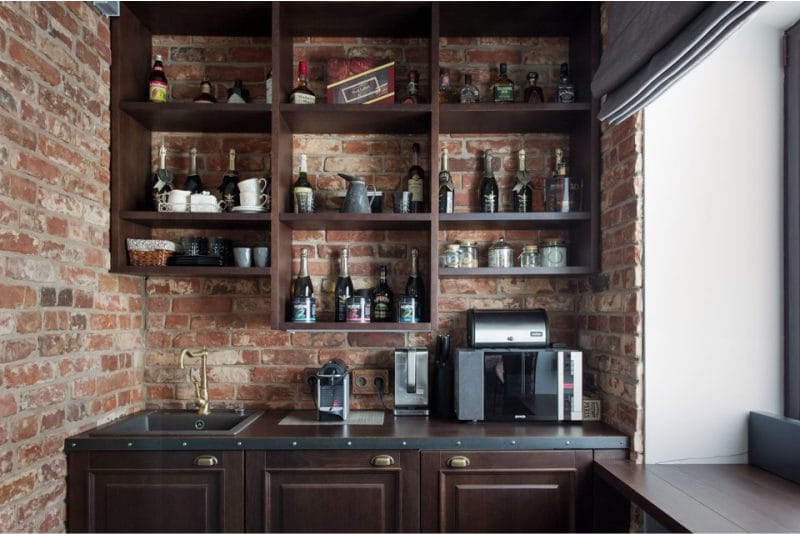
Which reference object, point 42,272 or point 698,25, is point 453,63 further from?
point 42,272

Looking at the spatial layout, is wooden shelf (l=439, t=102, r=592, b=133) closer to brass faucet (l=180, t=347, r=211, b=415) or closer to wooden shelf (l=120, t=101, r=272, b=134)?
wooden shelf (l=120, t=101, r=272, b=134)

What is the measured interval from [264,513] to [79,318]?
96cm

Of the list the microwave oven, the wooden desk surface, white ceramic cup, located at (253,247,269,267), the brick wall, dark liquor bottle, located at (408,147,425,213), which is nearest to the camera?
the wooden desk surface

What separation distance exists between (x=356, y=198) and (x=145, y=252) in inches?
34.8

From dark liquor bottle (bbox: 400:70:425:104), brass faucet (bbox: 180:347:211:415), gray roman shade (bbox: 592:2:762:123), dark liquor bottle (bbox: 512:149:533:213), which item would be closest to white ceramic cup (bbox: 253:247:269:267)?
brass faucet (bbox: 180:347:211:415)

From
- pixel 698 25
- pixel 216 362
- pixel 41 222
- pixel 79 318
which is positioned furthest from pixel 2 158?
pixel 698 25

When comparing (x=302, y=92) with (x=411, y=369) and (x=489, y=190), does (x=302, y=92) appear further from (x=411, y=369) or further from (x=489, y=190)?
(x=411, y=369)

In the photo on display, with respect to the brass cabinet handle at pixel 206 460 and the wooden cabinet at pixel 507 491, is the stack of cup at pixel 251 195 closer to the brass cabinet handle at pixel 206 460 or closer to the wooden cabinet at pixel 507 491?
the brass cabinet handle at pixel 206 460

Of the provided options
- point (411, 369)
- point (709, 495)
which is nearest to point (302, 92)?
point (411, 369)

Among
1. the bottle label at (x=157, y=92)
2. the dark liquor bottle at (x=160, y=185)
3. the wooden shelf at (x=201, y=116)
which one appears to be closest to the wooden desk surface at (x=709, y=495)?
the wooden shelf at (x=201, y=116)

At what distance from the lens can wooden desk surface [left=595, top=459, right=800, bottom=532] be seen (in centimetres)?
131

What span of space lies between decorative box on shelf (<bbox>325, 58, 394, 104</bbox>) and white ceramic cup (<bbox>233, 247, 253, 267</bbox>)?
2.33 ft

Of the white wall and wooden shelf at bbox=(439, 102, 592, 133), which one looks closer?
the white wall

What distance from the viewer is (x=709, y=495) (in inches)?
59.4
